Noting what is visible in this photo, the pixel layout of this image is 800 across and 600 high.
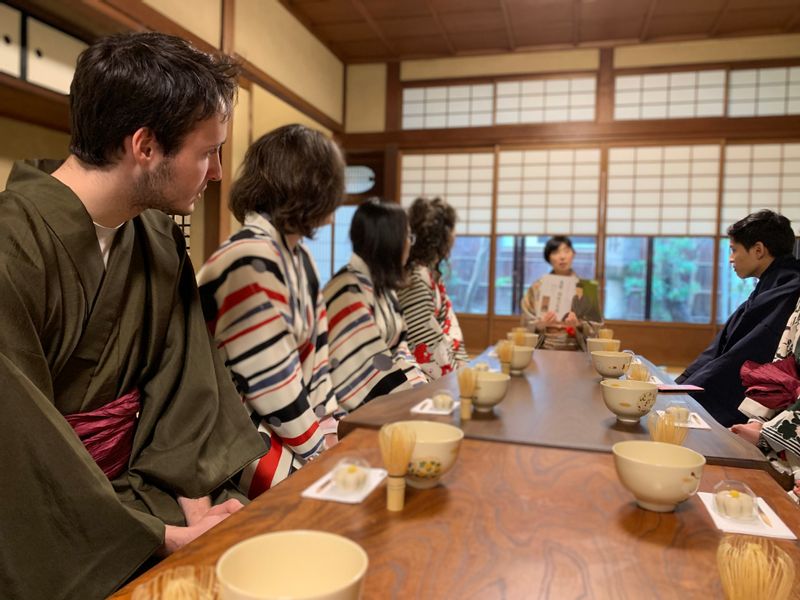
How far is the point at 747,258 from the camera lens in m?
3.05

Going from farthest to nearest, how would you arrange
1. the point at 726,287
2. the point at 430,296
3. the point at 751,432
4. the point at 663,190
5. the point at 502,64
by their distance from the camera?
1. the point at 502,64
2. the point at 663,190
3. the point at 726,287
4. the point at 430,296
5. the point at 751,432

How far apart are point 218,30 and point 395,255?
9.78ft

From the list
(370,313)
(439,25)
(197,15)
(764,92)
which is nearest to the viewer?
Answer: (370,313)

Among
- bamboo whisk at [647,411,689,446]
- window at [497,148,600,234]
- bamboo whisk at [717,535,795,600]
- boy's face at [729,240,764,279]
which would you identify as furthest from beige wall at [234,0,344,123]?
bamboo whisk at [717,535,795,600]

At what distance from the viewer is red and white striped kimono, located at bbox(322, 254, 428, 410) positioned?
95.2 inches

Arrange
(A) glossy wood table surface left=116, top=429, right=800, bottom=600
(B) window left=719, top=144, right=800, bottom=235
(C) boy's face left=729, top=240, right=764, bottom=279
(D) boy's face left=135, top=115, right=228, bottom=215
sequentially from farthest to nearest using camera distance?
(B) window left=719, top=144, right=800, bottom=235
(C) boy's face left=729, top=240, right=764, bottom=279
(D) boy's face left=135, top=115, right=228, bottom=215
(A) glossy wood table surface left=116, top=429, right=800, bottom=600

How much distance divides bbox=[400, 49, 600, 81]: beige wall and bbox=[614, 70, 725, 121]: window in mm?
470

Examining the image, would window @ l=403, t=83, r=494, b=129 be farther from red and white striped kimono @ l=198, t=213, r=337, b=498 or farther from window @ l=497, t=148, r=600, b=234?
red and white striped kimono @ l=198, t=213, r=337, b=498

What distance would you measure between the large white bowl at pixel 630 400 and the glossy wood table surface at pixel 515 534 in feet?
0.94

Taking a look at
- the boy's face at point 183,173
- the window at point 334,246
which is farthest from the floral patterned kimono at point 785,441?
the window at point 334,246

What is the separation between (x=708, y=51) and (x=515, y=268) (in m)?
3.02

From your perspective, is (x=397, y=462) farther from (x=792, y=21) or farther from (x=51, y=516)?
(x=792, y=21)

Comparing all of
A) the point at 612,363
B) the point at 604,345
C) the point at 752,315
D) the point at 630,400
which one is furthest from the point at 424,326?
the point at 630,400

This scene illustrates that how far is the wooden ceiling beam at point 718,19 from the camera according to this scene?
551 cm
